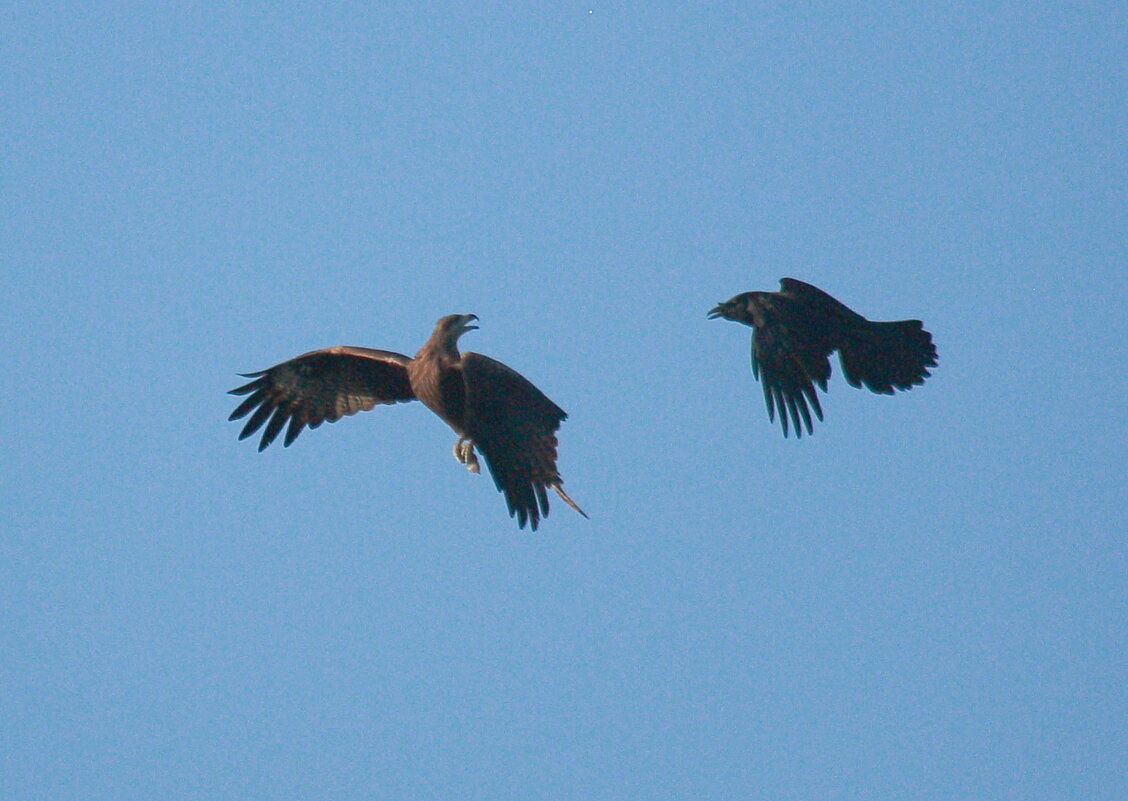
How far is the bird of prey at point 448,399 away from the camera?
12.7m

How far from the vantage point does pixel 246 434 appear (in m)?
14.5

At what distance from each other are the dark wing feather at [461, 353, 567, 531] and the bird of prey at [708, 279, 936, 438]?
1875mm

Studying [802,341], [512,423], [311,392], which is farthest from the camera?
[311,392]

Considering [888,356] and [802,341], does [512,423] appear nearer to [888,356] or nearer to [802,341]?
[802,341]

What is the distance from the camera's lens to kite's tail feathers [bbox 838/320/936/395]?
1376 cm

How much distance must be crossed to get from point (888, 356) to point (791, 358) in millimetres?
820

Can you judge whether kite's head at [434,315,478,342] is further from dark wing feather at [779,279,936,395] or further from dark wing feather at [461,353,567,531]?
dark wing feather at [779,279,936,395]

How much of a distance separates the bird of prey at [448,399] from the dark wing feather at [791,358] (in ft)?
6.07

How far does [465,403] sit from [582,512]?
1.26 metres

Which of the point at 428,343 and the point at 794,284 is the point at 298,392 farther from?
the point at 794,284

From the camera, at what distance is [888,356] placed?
13.8 metres

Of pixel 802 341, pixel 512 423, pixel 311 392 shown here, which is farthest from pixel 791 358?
pixel 311 392

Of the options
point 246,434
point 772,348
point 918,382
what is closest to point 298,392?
point 246,434

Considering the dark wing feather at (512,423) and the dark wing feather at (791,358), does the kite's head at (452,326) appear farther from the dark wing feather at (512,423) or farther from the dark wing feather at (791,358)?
the dark wing feather at (791,358)
